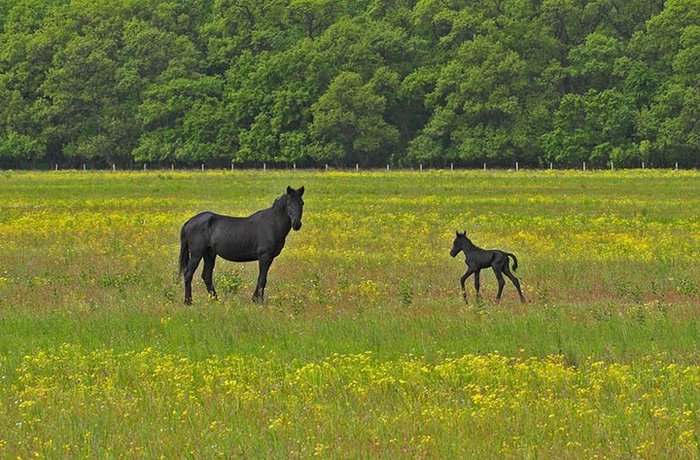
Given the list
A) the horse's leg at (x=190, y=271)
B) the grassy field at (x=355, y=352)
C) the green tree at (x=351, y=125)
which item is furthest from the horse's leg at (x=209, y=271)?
the green tree at (x=351, y=125)

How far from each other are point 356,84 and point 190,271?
86.0 metres

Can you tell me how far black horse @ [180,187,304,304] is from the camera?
752 inches

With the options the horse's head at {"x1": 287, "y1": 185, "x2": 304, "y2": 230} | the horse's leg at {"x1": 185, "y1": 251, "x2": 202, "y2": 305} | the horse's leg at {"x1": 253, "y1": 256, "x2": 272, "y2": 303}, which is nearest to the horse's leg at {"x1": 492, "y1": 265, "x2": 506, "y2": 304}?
the horse's head at {"x1": 287, "y1": 185, "x2": 304, "y2": 230}

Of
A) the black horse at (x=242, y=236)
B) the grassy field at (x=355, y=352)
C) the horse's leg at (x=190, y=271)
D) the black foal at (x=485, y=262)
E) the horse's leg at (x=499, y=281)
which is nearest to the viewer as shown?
the grassy field at (x=355, y=352)

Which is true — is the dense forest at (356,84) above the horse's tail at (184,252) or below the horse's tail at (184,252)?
above

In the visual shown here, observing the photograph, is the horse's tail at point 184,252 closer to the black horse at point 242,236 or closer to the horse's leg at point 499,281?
the black horse at point 242,236

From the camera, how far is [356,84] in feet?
341

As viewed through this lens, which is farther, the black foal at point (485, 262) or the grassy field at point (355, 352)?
the black foal at point (485, 262)

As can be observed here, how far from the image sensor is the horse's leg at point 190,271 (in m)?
18.7

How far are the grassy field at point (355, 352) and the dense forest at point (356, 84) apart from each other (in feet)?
224

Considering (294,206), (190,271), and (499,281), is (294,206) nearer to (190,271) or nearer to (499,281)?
(190,271)

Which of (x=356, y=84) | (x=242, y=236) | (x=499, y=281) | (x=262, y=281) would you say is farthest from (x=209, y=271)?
(x=356, y=84)

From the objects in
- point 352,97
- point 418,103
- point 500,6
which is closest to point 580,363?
point 352,97

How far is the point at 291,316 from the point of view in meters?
16.9
